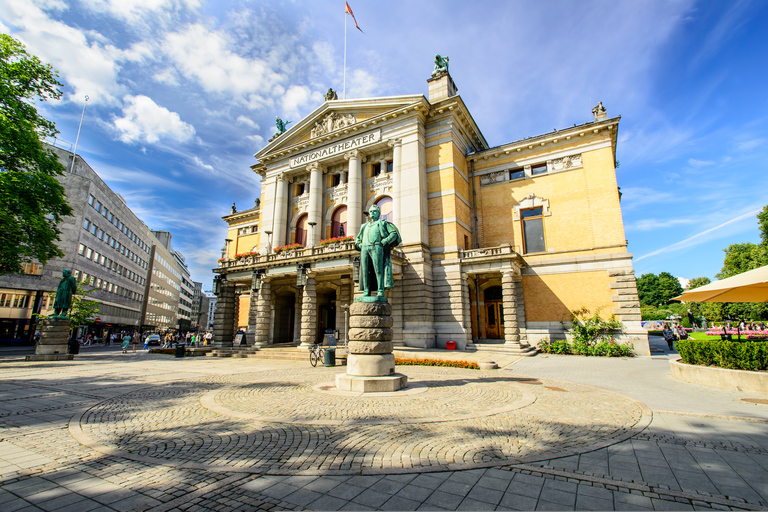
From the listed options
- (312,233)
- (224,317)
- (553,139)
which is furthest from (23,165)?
(553,139)

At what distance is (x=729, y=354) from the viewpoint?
964 centimetres

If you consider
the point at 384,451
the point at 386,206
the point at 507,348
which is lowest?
the point at 384,451

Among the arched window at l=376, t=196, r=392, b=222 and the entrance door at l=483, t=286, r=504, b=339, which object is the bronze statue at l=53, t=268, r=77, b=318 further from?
the entrance door at l=483, t=286, r=504, b=339

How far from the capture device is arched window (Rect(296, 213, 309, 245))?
3145cm

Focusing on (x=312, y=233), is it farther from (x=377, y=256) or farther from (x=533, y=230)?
(x=377, y=256)

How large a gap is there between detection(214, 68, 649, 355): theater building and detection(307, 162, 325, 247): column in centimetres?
10

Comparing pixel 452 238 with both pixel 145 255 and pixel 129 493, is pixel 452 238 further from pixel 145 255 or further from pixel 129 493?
pixel 145 255

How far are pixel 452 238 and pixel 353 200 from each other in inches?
335

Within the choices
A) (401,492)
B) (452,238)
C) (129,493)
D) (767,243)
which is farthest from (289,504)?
(767,243)

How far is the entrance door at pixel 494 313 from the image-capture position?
26031 mm

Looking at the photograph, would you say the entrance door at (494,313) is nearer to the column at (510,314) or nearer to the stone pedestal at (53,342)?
the column at (510,314)

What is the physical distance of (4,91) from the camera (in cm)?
1802

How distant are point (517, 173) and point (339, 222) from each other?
15.2 meters

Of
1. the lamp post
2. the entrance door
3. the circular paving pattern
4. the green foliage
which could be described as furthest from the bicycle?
A: the green foliage
